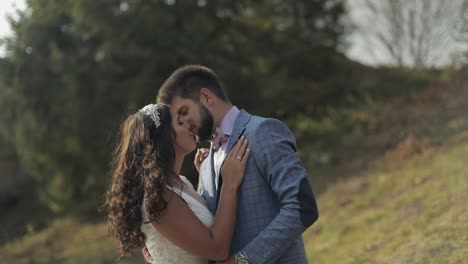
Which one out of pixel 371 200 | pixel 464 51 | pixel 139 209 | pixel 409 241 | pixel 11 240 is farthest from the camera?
pixel 464 51

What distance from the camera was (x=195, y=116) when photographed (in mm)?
2596

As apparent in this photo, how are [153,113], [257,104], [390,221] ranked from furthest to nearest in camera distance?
[257,104]
[390,221]
[153,113]

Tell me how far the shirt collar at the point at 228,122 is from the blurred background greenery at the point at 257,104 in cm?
399

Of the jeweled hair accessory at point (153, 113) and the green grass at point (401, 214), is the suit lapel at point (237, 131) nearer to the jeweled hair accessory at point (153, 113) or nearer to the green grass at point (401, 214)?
the jeweled hair accessory at point (153, 113)

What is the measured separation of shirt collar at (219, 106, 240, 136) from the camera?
8.33 feet

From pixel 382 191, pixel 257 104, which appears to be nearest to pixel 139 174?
pixel 382 191

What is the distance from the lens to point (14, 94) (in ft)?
42.2

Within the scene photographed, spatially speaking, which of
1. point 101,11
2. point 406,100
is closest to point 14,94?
point 101,11

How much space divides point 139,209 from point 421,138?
1032cm

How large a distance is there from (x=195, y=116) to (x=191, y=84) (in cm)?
16

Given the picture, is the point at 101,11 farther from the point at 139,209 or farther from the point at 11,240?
the point at 139,209

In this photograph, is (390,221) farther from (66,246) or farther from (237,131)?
(66,246)

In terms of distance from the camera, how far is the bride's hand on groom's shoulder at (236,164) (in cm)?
236

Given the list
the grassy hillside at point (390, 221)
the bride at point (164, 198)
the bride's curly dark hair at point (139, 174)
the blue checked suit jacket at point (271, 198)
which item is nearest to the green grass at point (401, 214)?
the grassy hillside at point (390, 221)
